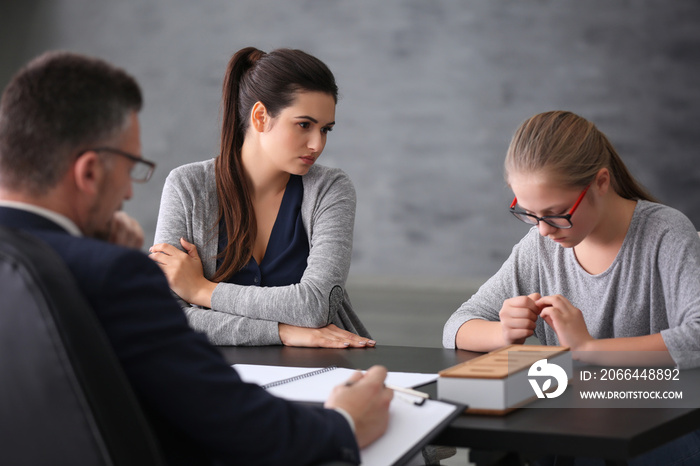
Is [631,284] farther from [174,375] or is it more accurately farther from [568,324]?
[174,375]

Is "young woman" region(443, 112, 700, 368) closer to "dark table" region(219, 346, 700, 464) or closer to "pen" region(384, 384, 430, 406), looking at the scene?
"dark table" region(219, 346, 700, 464)

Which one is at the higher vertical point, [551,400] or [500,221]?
[500,221]

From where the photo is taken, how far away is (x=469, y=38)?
14.6 ft

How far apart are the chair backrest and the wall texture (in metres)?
3.76

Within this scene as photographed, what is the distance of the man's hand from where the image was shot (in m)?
1.06

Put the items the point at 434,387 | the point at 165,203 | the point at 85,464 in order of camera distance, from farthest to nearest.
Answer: the point at 165,203, the point at 434,387, the point at 85,464

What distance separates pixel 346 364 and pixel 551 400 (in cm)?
49

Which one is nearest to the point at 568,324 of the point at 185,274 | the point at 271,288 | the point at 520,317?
the point at 520,317

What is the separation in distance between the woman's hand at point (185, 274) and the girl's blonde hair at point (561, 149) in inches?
32.9

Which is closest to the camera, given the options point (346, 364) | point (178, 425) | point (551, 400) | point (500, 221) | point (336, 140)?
point (178, 425)

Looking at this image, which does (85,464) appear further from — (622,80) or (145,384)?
(622,80)

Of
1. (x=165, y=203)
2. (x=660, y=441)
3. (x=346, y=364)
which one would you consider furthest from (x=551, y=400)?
(x=165, y=203)

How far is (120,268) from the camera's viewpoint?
2.87 feet

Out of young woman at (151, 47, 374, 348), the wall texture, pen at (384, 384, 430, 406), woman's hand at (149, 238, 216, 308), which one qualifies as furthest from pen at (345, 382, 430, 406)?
the wall texture
